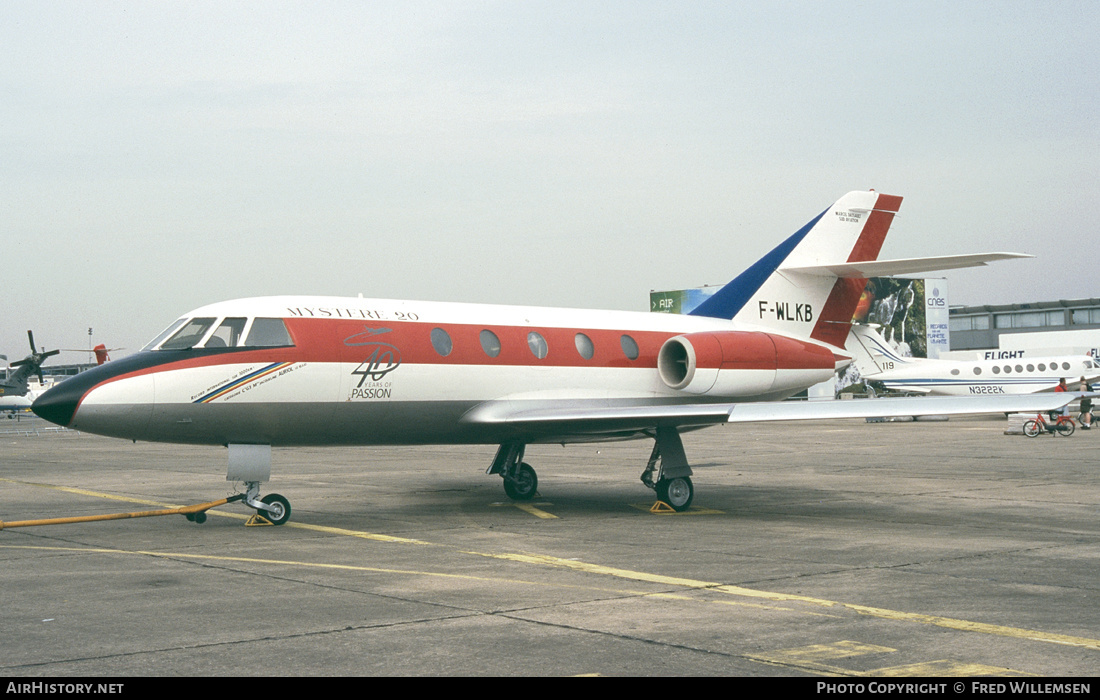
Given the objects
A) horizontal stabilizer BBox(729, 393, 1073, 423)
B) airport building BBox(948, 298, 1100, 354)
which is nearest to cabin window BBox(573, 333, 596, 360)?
horizontal stabilizer BBox(729, 393, 1073, 423)

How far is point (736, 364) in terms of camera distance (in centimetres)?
1642

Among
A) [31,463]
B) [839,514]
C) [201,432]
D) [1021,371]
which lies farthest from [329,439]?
[1021,371]

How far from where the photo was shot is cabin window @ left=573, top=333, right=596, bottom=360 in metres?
16.0

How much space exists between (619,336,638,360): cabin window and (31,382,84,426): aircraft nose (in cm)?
785

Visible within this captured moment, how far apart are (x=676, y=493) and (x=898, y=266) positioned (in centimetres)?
505

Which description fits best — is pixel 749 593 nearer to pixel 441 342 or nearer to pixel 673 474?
pixel 673 474

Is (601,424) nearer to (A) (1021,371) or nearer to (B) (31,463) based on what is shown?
(B) (31,463)

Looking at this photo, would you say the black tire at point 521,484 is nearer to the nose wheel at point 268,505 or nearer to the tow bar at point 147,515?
the nose wheel at point 268,505

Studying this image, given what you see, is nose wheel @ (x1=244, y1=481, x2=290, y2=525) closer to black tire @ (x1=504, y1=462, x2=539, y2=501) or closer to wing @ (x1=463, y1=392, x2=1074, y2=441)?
wing @ (x1=463, y1=392, x2=1074, y2=441)

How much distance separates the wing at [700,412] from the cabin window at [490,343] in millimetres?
723

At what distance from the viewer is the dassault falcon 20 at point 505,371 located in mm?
12914

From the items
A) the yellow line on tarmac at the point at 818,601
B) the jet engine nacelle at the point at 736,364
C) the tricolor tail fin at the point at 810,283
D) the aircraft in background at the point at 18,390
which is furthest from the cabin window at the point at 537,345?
the aircraft in background at the point at 18,390
